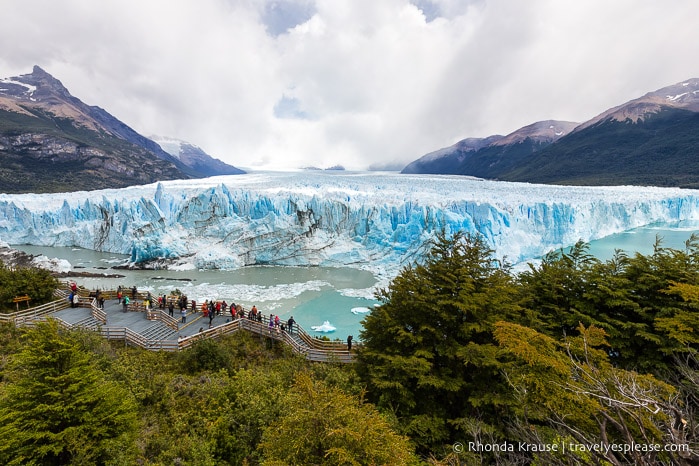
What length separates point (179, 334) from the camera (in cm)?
934

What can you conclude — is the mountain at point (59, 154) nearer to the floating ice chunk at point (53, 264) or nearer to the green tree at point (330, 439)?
the floating ice chunk at point (53, 264)

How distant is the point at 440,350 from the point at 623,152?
8823cm

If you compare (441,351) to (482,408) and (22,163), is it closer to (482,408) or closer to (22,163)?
(482,408)

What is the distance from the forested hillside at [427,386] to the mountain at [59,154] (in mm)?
67915

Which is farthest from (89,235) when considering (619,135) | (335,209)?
(619,135)

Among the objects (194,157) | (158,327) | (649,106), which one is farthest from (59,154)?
(649,106)

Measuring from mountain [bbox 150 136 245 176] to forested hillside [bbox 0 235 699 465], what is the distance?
446 feet

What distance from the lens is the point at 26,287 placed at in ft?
33.3

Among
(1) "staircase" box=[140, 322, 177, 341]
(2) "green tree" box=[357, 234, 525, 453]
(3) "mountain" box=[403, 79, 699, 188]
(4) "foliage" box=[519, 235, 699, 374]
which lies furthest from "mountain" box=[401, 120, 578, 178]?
(1) "staircase" box=[140, 322, 177, 341]

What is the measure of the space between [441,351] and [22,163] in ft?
292

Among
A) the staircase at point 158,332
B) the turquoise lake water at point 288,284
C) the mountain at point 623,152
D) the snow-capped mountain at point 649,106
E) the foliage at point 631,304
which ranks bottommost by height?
the turquoise lake water at point 288,284

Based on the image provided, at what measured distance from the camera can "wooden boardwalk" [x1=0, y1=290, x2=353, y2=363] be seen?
28.4 feet

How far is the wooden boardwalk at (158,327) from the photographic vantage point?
8664mm

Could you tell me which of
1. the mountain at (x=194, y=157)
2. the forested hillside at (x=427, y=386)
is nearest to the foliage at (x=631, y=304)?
the forested hillside at (x=427, y=386)
